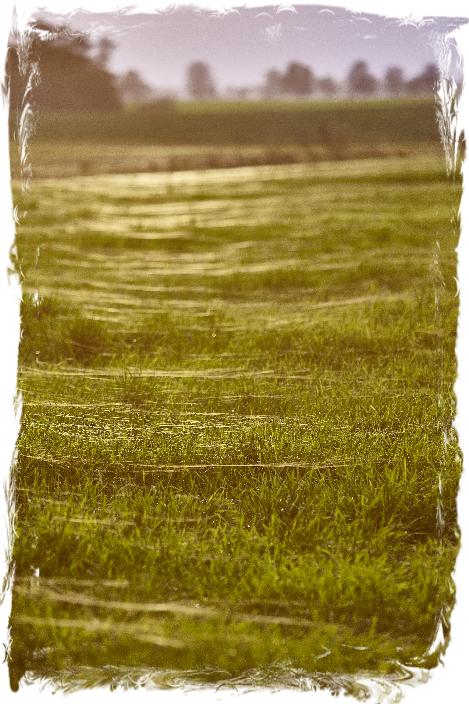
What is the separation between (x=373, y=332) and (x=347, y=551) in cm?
332

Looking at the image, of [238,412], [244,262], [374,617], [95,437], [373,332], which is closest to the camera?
[374,617]

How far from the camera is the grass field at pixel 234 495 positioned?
7.08 ft

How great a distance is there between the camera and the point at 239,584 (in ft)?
8.20

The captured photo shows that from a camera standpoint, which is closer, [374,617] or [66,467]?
[374,617]

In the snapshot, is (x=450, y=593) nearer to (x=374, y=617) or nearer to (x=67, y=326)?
(x=374, y=617)

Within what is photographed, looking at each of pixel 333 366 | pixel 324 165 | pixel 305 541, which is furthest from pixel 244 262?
pixel 324 165

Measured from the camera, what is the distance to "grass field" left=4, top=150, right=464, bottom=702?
2.16 meters

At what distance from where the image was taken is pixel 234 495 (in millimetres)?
3203

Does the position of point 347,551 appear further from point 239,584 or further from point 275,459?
point 275,459

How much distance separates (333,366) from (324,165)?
1268 inches

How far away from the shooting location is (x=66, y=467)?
11.0ft

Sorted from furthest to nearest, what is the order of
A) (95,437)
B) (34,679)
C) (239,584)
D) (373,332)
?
1. (373,332)
2. (95,437)
3. (239,584)
4. (34,679)

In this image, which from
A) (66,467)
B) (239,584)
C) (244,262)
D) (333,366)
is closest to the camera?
(239,584)

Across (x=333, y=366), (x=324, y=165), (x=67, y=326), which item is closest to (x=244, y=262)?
(x=67, y=326)
